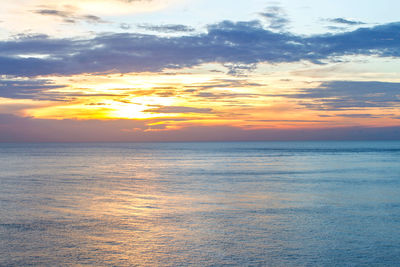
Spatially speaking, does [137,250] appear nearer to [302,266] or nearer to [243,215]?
[302,266]

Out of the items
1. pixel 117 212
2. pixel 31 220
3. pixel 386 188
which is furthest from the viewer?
pixel 386 188

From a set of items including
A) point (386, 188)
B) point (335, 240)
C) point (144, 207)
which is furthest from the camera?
point (386, 188)

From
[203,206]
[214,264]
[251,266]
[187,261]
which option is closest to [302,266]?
[251,266]

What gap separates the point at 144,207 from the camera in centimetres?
2361

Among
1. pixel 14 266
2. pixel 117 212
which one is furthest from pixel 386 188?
pixel 14 266

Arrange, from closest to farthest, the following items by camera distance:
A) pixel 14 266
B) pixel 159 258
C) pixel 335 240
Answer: pixel 14 266 < pixel 159 258 < pixel 335 240

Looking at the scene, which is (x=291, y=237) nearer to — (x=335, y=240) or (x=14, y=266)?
(x=335, y=240)

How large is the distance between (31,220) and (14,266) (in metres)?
6.97

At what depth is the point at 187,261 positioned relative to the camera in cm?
1362

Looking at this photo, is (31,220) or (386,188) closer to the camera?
(31,220)

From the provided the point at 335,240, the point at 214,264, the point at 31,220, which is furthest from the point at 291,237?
the point at 31,220

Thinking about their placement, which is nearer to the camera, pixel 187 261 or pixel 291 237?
pixel 187 261

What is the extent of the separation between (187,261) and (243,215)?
7.59 meters

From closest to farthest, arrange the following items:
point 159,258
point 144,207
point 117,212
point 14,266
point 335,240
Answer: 1. point 14,266
2. point 159,258
3. point 335,240
4. point 117,212
5. point 144,207
